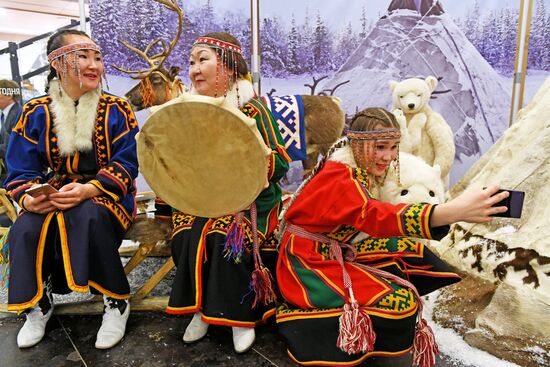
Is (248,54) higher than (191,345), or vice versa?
(248,54)

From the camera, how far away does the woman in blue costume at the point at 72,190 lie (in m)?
1.85

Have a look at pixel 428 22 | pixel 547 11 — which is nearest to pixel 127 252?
pixel 428 22

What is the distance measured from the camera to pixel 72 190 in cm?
190

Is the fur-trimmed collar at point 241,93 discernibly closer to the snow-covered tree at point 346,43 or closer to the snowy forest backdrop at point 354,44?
the snowy forest backdrop at point 354,44

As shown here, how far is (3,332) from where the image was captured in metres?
2.04

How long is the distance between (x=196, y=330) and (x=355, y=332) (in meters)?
0.83

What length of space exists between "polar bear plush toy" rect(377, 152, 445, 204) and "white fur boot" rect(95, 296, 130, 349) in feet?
4.52

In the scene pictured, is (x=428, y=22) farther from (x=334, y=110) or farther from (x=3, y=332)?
(x=3, y=332)

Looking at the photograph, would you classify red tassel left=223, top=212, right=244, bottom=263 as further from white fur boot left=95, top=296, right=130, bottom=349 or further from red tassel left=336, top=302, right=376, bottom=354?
white fur boot left=95, top=296, right=130, bottom=349

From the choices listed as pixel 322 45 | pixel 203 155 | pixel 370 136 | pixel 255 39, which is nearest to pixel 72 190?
pixel 203 155

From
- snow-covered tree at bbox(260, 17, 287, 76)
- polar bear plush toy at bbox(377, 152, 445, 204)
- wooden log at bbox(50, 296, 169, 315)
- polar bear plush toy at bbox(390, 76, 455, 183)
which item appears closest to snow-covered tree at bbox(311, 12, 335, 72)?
snow-covered tree at bbox(260, 17, 287, 76)

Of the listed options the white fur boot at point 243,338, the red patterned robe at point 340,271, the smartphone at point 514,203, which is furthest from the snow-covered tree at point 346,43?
the smartphone at point 514,203

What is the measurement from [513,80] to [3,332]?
430cm

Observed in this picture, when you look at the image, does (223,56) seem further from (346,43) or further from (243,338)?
(346,43)
